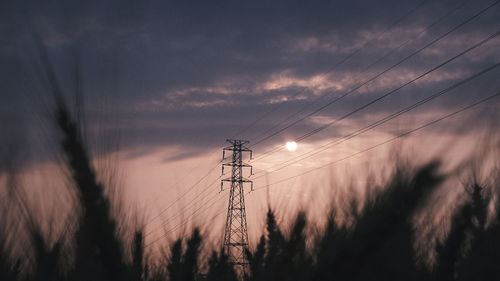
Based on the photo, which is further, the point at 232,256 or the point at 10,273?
the point at 232,256

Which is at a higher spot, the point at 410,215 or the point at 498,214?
the point at 498,214

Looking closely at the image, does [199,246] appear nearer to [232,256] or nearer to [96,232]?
[232,256]

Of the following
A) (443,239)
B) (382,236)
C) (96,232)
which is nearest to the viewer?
(382,236)

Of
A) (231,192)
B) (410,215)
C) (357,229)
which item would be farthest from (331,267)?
(231,192)

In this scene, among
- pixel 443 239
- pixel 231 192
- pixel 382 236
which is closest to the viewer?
pixel 382 236

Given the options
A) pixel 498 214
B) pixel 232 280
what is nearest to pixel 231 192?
pixel 232 280

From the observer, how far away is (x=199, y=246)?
3.07 metres

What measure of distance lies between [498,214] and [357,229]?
1.68 m

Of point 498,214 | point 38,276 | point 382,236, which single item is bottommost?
point 38,276

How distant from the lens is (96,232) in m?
2.02

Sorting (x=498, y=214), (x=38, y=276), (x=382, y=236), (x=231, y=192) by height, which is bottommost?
(x=38, y=276)

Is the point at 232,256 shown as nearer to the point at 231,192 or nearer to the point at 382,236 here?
the point at 382,236

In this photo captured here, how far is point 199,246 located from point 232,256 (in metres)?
0.90

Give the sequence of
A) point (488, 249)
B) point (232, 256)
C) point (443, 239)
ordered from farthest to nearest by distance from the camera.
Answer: point (232, 256) < point (488, 249) < point (443, 239)
